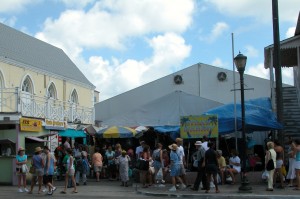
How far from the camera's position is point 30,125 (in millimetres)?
20969

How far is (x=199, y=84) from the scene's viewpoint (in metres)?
38.9

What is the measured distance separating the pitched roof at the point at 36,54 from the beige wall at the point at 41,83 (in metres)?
0.43

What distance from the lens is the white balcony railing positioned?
831 inches

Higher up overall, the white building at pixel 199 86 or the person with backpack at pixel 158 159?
the white building at pixel 199 86

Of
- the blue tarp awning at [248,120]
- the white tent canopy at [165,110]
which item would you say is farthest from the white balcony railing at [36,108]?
the blue tarp awning at [248,120]

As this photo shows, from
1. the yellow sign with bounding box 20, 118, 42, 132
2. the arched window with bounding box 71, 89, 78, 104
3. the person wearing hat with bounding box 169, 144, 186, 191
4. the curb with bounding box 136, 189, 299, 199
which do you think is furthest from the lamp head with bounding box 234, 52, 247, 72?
the arched window with bounding box 71, 89, 78, 104

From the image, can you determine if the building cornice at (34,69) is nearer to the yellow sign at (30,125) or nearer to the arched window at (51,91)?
the arched window at (51,91)

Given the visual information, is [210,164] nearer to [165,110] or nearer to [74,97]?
[165,110]

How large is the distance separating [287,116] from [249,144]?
2.40 metres

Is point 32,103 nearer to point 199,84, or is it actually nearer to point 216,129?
point 216,129

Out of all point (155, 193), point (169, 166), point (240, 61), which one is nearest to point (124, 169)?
point (169, 166)

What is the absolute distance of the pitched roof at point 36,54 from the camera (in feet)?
91.9

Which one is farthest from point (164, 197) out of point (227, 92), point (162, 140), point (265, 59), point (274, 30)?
point (227, 92)

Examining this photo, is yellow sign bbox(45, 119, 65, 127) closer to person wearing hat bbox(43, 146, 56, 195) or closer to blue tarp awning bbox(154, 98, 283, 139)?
blue tarp awning bbox(154, 98, 283, 139)
